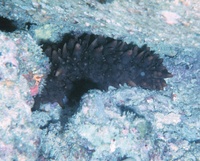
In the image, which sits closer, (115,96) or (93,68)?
(93,68)

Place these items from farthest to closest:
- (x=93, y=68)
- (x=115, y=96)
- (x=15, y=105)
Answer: (x=115, y=96) < (x=93, y=68) < (x=15, y=105)

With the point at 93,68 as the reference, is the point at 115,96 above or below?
below

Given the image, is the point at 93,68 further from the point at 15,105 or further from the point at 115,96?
the point at 15,105

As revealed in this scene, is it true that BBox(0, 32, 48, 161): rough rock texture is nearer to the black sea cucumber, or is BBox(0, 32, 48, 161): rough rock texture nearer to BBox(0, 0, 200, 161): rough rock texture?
BBox(0, 0, 200, 161): rough rock texture

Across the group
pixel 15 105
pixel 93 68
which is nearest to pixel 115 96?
pixel 93 68

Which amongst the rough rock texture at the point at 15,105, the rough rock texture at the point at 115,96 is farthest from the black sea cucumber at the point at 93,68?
the rough rock texture at the point at 15,105

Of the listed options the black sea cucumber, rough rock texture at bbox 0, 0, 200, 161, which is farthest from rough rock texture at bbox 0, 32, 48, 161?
the black sea cucumber

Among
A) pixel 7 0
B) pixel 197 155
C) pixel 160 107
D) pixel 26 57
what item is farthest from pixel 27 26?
pixel 197 155

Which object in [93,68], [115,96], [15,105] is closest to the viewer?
[15,105]
